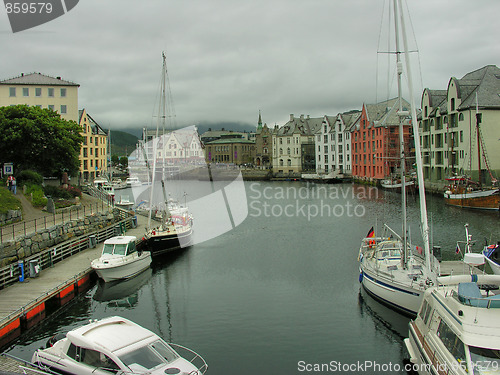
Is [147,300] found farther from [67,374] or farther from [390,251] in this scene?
[390,251]

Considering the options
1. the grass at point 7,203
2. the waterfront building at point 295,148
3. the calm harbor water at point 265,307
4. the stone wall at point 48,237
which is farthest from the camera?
the waterfront building at point 295,148

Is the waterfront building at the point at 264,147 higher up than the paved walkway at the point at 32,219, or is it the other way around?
the waterfront building at the point at 264,147

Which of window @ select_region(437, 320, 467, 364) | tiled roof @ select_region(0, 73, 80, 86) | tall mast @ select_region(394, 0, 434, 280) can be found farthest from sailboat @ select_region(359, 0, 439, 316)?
tiled roof @ select_region(0, 73, 80, 86)

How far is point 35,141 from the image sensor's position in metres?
41.1

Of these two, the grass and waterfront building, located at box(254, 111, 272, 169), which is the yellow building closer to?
the grass

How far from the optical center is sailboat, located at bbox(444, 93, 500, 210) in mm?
49969

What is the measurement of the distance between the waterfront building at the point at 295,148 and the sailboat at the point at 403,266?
334 ft

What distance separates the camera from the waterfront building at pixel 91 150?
7794cm

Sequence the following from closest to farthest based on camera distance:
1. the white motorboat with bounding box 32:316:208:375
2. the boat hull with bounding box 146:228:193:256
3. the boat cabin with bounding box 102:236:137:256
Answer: the white motorboat with bounding box 32:316:208:375 < the boat cabin with bounding box 102:236:137:256 < the boat hull with bounding box 146:228:193:256

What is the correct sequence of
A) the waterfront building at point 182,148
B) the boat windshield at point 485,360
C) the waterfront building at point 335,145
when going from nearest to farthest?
the boat windshield at point 485,360, the waterfront building at point 335,145, the waterfront building at point 182,148

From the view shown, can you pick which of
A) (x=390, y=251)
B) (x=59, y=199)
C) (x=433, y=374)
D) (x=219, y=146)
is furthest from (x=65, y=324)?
(x=219, y=146)

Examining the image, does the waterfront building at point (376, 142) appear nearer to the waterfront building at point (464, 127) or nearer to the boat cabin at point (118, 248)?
the waterfront building at point (464, 127)

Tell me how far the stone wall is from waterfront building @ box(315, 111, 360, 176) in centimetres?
7929

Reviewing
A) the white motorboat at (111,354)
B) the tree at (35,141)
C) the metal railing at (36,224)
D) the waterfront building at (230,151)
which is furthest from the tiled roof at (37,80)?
the waterfront building at (230,151)
